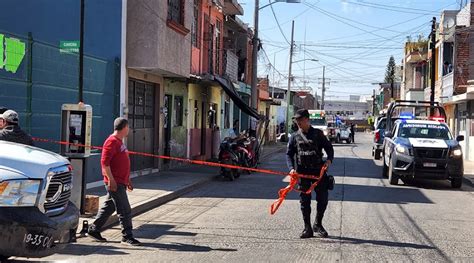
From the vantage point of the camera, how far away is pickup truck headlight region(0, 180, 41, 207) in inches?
193

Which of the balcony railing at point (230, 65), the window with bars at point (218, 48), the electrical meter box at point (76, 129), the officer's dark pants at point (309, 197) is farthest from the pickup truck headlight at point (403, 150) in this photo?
the balcony railing at point (230, 65)

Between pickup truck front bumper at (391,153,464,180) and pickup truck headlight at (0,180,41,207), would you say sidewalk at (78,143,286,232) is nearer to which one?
pickup truck headlight at (0,180,41,207)

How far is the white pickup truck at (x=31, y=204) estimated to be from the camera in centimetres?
487

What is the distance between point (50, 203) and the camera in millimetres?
5410

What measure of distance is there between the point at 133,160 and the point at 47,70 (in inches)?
210

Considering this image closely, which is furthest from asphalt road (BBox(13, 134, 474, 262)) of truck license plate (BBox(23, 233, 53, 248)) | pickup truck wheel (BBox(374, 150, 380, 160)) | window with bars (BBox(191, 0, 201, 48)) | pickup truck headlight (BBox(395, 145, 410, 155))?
pickup truck wheel (BBox(374, 150, 380, 160))

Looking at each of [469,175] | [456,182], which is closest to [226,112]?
[469,175]

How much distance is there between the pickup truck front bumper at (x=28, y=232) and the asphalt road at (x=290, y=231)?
1.68 metres

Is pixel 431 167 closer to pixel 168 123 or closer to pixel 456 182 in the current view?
pixel 456 182

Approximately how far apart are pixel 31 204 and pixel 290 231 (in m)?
4.73

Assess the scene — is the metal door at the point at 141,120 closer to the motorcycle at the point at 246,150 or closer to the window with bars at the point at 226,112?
the motorcycle at the point at 246,150

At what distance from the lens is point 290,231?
8867 millimetres

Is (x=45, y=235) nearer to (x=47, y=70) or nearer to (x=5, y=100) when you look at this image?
(x=5, y=100)

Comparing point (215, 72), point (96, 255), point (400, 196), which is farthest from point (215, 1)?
point (96, 255)
